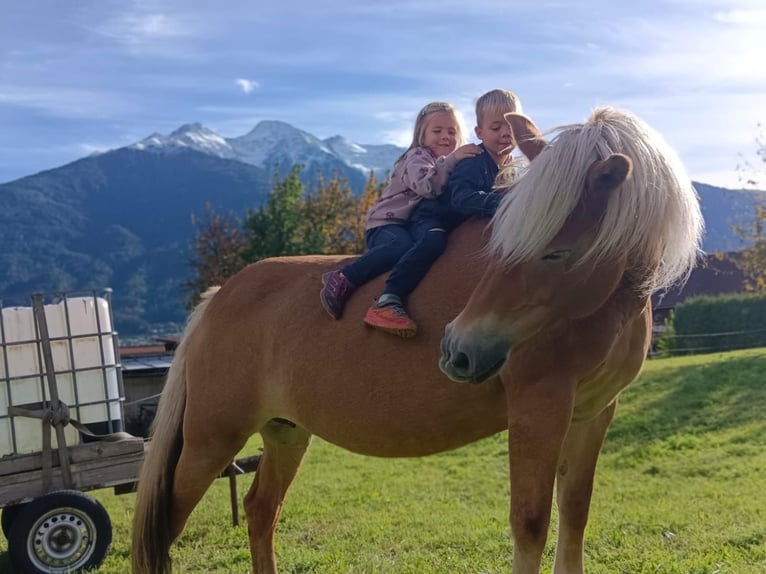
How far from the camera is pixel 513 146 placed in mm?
3312

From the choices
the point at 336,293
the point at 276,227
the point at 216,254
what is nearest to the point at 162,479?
the point at 336,293

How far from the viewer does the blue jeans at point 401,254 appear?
316 cm

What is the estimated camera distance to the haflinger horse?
2.50 meters

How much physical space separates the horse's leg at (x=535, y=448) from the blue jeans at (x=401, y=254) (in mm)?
752

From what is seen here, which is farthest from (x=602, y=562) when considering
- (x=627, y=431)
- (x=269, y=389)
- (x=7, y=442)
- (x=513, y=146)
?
(x=627, y=431)

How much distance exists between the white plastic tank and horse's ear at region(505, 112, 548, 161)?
446cm

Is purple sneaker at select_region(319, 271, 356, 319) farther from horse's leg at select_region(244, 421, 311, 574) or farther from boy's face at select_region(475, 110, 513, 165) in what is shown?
horse's leg at select_region(244, 421, 311, 574)

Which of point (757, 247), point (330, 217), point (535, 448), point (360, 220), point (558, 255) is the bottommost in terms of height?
point (757, 247)

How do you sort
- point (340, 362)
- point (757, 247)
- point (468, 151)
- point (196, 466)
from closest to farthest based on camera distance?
point (468, 151) → point (340, 362) → point (196, 466) → point (757, 247)

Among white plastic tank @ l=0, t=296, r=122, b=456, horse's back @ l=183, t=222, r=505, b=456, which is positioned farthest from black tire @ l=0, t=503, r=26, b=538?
horse's back @ l=183, t=222, r=505, b=456

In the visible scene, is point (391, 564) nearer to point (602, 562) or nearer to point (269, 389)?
point (602, 562)

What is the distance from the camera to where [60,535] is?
568 centimetres

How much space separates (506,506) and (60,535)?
484cm

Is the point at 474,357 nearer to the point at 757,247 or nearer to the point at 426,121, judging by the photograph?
the point at 426,121
